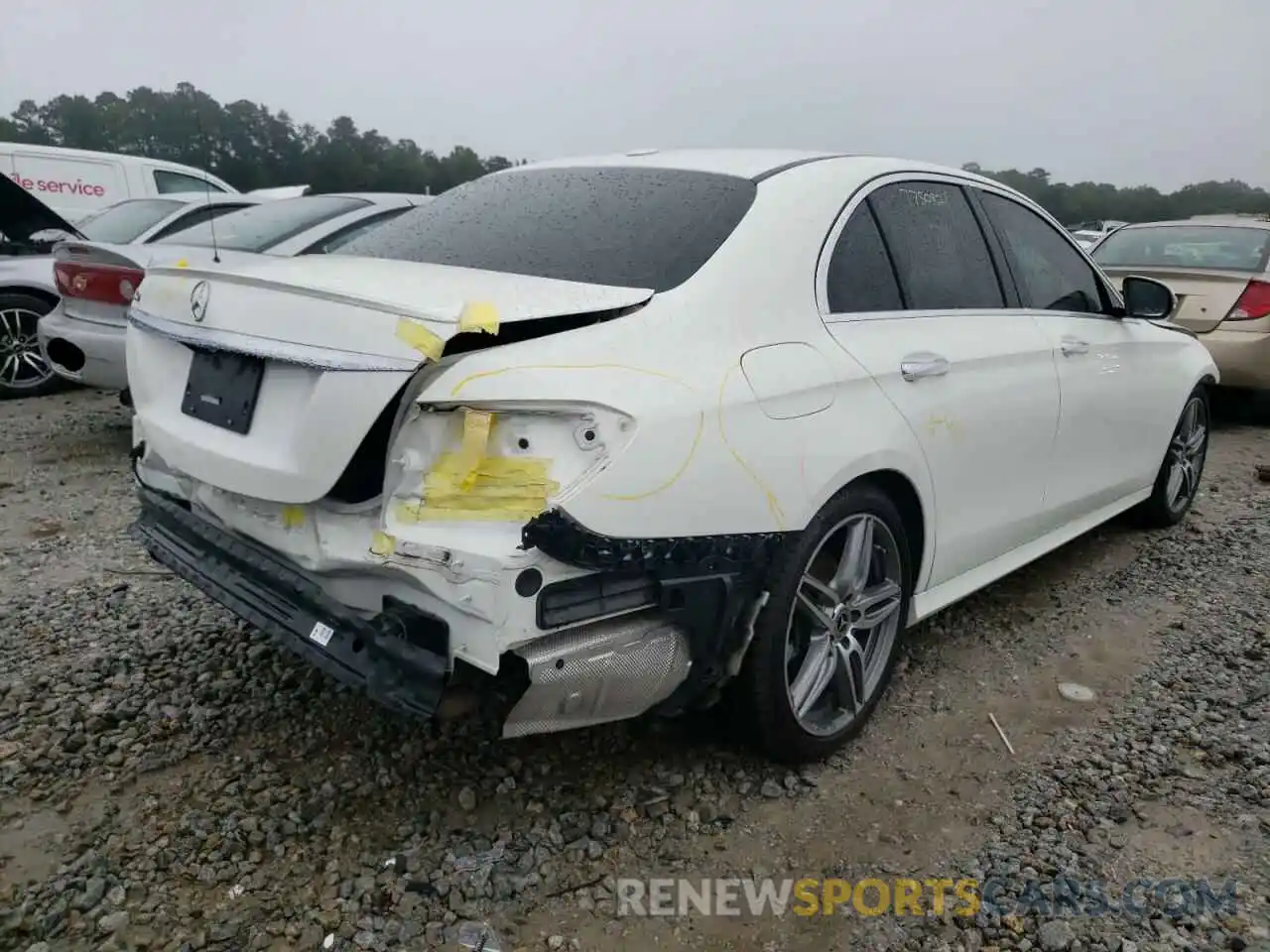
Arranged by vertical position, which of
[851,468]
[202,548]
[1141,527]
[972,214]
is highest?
[972,214]

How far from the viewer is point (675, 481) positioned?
2002 mm

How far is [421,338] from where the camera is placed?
1.91 meters

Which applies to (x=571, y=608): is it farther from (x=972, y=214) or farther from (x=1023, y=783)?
(x=972, y=214)

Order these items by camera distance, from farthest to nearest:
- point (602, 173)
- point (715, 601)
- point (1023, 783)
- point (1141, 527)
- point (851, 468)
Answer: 1. point (1141, 527)
2. point (602, 173)
3. point (1023, 783)
4. point (851, 468)
5. point (715, 601)

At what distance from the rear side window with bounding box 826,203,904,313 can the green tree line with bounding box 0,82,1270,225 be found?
2.15m

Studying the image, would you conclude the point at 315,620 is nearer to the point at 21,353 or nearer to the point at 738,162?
the point at 738,162

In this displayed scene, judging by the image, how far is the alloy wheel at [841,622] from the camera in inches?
100

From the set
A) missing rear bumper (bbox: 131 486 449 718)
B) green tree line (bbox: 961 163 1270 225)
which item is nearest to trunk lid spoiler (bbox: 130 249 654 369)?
missing rear bumper (bbox: 131 486 449 718)

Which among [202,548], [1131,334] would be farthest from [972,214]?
[202,548]

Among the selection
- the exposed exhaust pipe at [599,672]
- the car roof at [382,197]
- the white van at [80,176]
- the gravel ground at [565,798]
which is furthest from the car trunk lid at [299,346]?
the white van at [80,176]

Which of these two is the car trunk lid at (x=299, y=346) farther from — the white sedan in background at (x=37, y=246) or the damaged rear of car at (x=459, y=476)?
the white sedan in background at (x=37, y=246)

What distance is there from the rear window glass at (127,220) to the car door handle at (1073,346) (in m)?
5.93

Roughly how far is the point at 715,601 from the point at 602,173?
1.49 metres

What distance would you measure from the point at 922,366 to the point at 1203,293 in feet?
17.6
